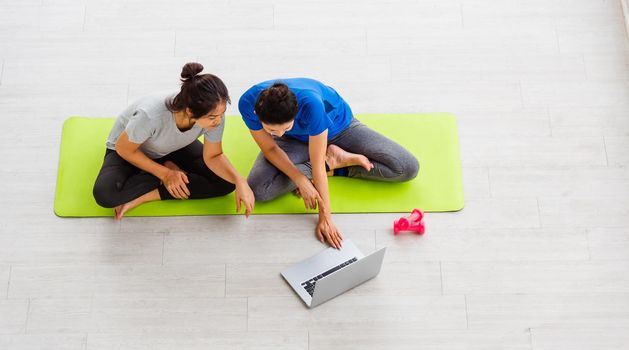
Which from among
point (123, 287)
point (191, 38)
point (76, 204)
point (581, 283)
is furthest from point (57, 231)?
point (581, 283)

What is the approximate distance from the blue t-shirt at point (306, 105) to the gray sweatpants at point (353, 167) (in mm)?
160

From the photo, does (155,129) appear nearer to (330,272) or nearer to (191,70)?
(191,70)

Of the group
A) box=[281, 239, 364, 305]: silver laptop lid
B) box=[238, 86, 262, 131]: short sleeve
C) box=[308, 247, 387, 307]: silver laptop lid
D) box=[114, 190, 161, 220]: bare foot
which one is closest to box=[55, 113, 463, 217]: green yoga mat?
box=[114, 190, 161, 220]: bare foot

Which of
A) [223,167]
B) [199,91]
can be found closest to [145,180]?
[223,167]

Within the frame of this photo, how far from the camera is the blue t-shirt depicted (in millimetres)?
2357

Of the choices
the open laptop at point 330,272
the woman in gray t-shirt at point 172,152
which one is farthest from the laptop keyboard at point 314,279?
the woman in gray t-shirt at point 172,152

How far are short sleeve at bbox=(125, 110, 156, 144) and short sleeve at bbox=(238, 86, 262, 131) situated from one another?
30 centimetres

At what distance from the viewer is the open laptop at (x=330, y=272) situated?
244cm

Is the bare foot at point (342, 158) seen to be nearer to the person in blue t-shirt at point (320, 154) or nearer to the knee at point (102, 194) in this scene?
the person in blue t-shirt at point (320, 154)

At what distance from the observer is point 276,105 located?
2150mm

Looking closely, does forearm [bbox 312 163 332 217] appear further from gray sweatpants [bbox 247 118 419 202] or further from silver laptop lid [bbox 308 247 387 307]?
silver laptop lid [bbox 308 247 387 307]

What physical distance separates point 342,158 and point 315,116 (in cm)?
37

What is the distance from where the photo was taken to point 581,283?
262 centimetres

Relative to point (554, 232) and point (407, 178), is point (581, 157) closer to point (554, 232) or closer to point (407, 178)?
point (554, 232)
